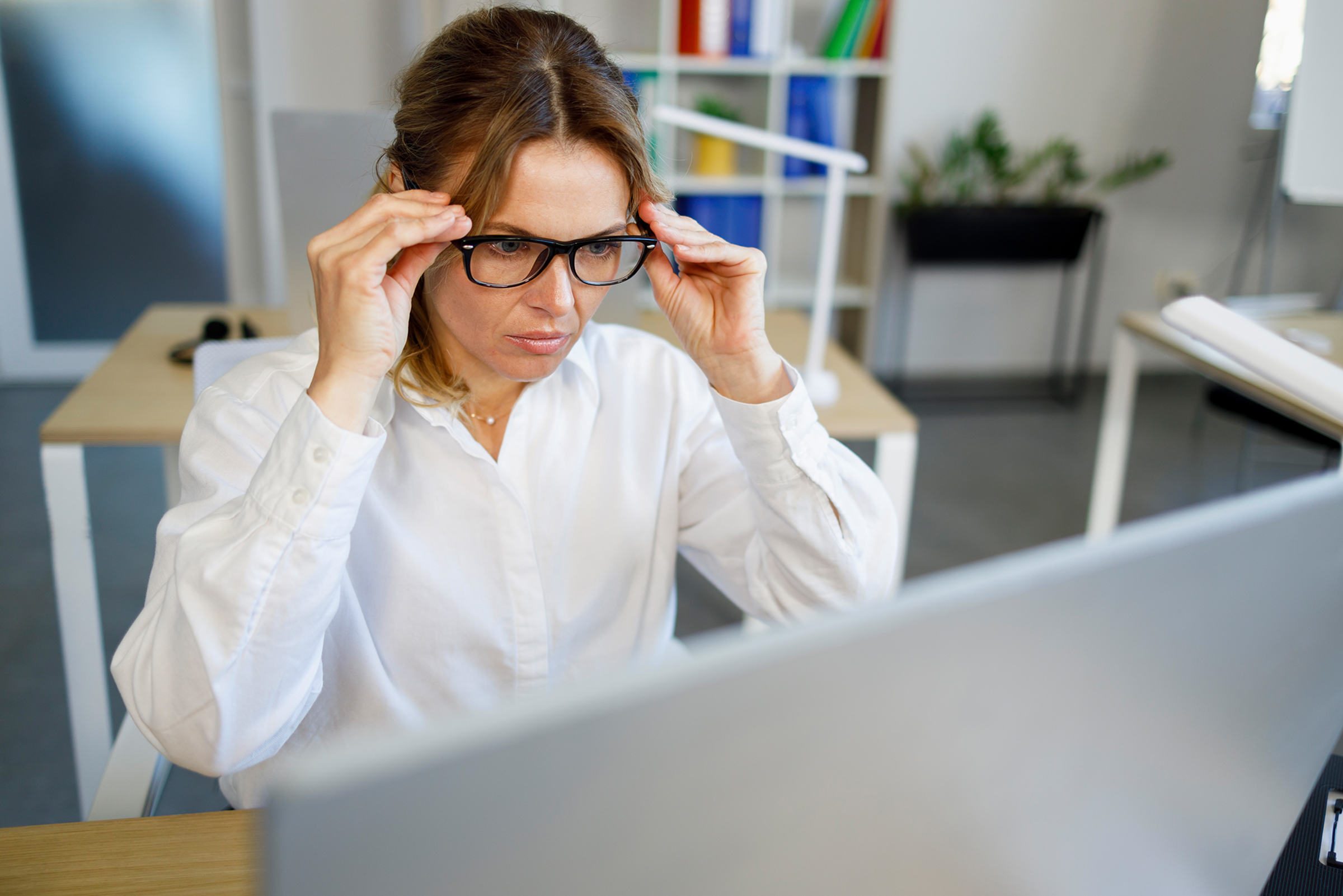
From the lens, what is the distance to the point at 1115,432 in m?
2.52

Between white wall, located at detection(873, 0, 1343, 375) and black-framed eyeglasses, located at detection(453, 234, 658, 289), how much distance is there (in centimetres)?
320

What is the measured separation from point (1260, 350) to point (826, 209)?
1187mm

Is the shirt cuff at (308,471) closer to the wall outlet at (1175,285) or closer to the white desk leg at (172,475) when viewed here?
the white desk leg at (172,475)

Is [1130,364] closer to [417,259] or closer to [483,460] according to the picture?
[483,460]

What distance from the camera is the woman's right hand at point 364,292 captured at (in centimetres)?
75

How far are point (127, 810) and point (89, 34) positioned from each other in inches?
132

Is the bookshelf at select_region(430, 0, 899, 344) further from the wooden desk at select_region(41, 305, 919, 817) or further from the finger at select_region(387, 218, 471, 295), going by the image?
the finger at select_region(387, 218, 471, 295)

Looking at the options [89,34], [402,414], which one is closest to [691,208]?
[89,34]

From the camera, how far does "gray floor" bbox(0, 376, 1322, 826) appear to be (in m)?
1.90

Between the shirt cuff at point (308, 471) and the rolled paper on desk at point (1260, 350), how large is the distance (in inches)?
22.3

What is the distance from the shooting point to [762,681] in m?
0.26

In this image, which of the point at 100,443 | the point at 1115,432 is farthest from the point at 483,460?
the point at 1115,432

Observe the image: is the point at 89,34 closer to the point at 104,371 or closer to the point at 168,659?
the point at 104,371

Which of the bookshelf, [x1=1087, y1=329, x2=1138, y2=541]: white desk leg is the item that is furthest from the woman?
the bookshelf
